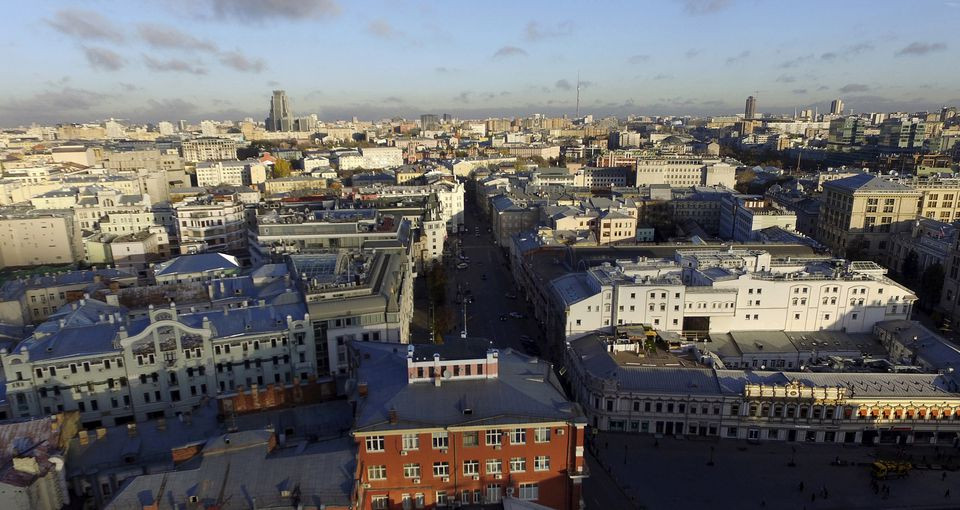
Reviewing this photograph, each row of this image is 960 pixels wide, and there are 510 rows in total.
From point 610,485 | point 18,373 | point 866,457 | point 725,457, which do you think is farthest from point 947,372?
point 18,373

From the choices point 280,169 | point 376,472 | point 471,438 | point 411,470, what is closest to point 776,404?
point 471,438

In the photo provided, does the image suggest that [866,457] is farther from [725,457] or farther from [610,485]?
[610,485]

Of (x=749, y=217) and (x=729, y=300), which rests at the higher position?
(x=749, y=217)

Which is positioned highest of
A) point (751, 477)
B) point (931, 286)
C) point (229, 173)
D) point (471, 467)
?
point (229, 173)

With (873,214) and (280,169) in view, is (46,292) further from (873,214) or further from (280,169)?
(280,169)

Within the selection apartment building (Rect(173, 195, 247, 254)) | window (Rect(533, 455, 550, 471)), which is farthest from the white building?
window (Rect(533, 455, 550, 471))

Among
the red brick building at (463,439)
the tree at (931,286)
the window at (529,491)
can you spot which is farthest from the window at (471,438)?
the tree at (931,286)

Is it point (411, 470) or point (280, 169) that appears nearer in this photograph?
point (411, 470)
